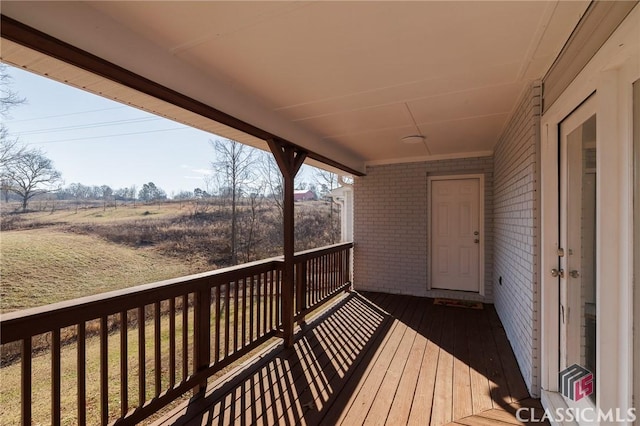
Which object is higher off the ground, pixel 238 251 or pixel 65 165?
pixel 65 165

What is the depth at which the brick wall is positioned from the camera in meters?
2.13

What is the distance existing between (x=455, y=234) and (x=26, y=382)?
514 cm

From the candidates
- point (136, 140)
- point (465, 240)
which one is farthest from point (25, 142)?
point (465, 240)

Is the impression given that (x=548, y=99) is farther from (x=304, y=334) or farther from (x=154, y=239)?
(x=154, y=239)

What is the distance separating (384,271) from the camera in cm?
516

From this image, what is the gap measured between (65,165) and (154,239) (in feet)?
8.94

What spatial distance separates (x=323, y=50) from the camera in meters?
1.76

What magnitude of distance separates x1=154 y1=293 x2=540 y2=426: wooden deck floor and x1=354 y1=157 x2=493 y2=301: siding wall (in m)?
1.43

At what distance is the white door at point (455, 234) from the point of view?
475 centimetres

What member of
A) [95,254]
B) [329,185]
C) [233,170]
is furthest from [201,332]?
[329,185]

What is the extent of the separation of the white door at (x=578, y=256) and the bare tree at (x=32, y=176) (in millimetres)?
7187

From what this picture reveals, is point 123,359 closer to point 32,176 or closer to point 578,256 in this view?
point 578,256

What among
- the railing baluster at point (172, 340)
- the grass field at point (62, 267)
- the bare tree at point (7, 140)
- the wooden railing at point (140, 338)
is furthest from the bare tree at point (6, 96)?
the railing baluster at point (172, 340)

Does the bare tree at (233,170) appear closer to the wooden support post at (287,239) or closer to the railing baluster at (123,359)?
the wooden support post at (287,239)
